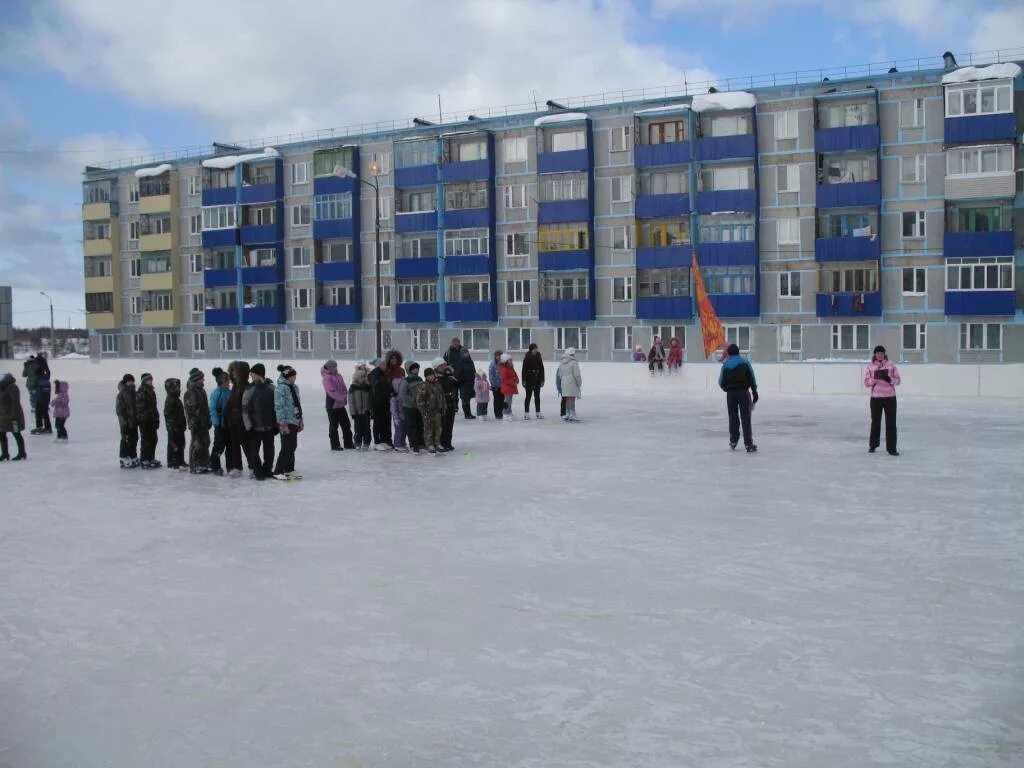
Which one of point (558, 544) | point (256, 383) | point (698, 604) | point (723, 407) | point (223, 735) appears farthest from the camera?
point (723, 407)

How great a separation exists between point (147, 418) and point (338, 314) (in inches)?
1739

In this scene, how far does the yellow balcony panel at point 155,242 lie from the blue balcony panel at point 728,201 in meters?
36.2

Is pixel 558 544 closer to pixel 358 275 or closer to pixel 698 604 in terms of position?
pixel 698 604

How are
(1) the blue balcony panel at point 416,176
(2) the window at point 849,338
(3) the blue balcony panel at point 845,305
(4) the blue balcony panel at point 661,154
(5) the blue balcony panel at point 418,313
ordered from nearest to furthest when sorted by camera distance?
1. (3) the blue balcony panel at point 845,305
2. (2) the window at point 849,338
3. (4) the blue balcony panel at point 661,154
4. (5) the blue balcony panel at point 418,313
5. (1) the blue balcony panel at point 416,176

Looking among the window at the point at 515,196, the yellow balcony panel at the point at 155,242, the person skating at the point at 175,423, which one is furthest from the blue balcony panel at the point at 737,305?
the yellow balcony panel at the point at 155,242

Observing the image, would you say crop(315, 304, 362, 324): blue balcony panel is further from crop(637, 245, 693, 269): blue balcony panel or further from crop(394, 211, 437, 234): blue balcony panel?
crop(637, 245, 693, 269): blue balcony panel

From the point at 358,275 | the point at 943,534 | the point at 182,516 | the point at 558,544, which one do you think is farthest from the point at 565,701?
the point at 358,275

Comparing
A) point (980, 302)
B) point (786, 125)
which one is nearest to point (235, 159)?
point (786, 125)

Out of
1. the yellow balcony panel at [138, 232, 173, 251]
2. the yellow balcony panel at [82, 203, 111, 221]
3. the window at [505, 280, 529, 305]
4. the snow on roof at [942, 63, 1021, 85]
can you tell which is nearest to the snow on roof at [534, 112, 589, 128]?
the window at [505, 280, 529, 305]

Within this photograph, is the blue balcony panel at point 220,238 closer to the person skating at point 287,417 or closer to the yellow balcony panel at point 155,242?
the yellow balcony panel at point 155,242

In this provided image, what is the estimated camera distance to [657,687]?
17.8 feet

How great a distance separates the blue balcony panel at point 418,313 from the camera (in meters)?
56.7

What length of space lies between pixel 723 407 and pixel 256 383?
53.5ft

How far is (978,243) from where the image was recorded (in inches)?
1742
